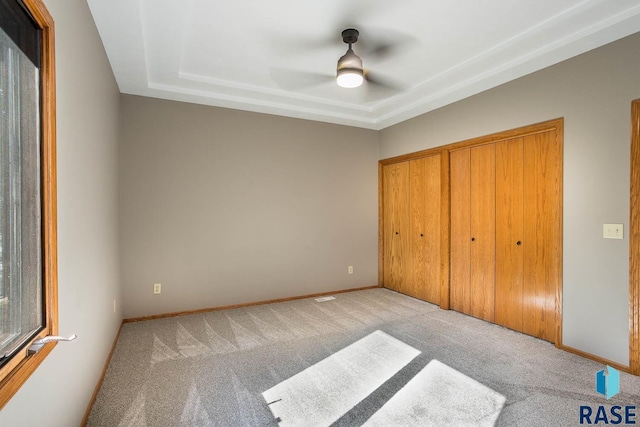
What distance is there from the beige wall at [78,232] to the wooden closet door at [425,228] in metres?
3.50

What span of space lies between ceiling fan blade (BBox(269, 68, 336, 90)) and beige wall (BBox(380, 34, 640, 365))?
6.51 feet

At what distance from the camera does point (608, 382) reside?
211cm

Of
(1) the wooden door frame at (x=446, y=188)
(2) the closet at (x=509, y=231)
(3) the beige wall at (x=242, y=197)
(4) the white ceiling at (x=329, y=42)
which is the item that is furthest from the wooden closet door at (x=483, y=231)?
(4) the white ceiling at (x=329, y=42)

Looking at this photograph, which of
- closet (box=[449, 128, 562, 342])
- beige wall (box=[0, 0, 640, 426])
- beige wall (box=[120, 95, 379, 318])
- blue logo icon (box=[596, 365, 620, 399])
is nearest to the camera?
beige wall (box=[0, 0, 640, 426])

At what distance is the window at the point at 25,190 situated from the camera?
3.07 feet

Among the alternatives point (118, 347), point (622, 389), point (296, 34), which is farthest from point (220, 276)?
point (622, 389)

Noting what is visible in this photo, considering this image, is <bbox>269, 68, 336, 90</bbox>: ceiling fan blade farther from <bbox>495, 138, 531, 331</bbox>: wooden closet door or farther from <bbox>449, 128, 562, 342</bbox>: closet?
<bbox>495, 138, 531, 331</bbox>: wooden closet door

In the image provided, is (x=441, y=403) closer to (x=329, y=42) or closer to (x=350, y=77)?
(x=350, y=77)

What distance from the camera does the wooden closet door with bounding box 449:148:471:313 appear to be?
3.56 m

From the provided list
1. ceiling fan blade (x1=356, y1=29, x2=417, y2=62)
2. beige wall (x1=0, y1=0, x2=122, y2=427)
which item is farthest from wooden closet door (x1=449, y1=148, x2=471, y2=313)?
beige wall (x1=0, y1=0, x2=122, y2=427)

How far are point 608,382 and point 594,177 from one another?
150 cm

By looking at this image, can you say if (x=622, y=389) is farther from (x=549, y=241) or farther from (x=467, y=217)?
(x=467, y=217)

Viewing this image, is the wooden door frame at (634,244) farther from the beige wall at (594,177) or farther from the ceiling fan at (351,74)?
the ceiling fan at (351,74)

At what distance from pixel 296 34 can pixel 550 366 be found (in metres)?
3.26
